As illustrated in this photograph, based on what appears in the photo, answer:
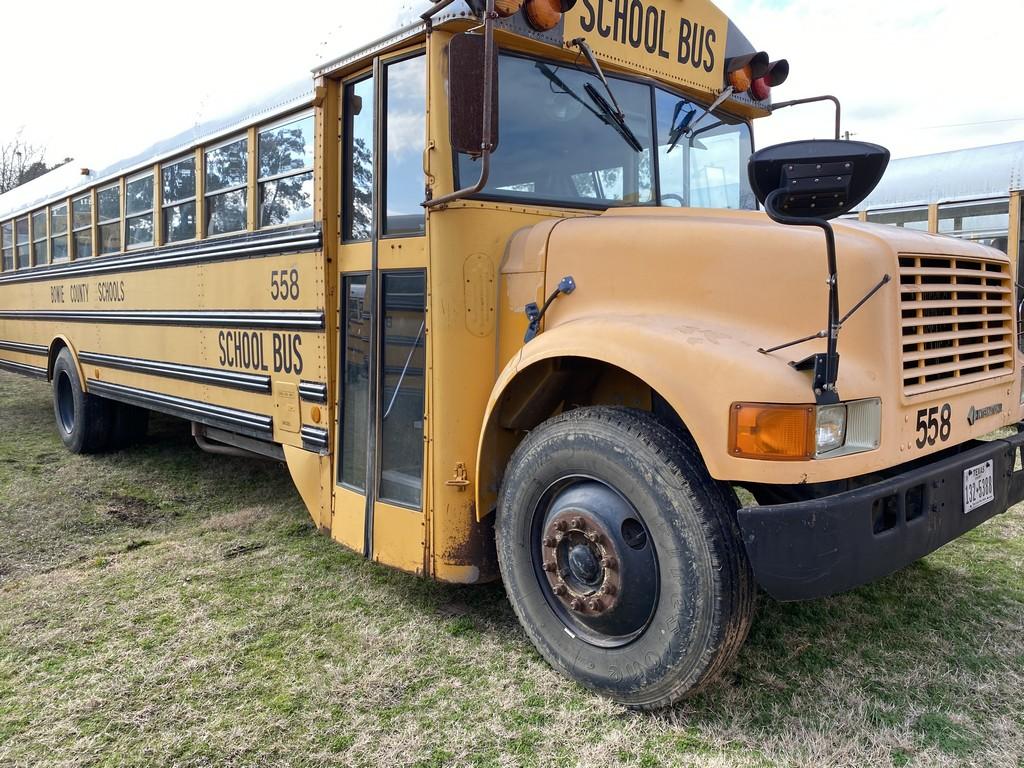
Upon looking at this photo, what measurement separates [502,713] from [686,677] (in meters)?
0.58

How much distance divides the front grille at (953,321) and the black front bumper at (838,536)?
1.03ft

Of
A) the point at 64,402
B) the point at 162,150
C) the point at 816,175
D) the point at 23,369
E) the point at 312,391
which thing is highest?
the point at 162,150

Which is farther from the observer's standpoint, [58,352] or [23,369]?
[23,369]

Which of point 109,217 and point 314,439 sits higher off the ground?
point 109,217

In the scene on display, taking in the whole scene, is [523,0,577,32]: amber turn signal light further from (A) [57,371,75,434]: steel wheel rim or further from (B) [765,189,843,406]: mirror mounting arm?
(A) [57,371,75,434]: steel wheel rim

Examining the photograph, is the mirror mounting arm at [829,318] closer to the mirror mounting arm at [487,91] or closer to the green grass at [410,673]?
the mirror mounting arm at [487,91]

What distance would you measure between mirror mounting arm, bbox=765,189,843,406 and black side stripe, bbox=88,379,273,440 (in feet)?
8.54

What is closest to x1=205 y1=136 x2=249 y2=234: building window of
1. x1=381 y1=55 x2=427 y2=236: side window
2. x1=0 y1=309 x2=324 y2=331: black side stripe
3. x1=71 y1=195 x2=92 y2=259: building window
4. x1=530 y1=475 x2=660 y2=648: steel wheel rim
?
x1=0 y1=309 x2=324 y2=331: black side stripe

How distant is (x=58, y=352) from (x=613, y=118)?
18.0ft

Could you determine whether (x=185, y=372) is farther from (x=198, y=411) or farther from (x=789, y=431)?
(x=789, y=431)

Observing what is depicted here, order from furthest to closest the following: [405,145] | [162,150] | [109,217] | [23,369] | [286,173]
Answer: [23,369] < [109,217] < [162,150] < [286,173] < [405,145]

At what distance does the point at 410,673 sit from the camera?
259 cm

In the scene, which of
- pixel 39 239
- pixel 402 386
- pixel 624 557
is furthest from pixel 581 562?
pixel 39 239

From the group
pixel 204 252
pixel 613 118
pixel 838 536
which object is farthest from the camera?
pixel 204 252
